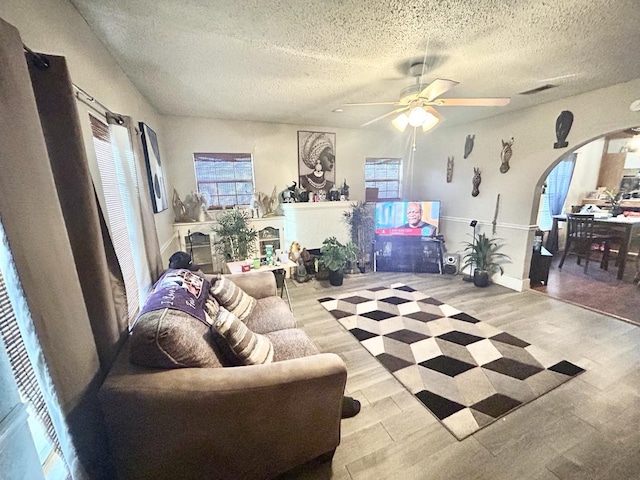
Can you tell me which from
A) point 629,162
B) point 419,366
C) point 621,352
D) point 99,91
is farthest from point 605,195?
point 99,91

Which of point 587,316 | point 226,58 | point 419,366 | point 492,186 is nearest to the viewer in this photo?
point 226,58

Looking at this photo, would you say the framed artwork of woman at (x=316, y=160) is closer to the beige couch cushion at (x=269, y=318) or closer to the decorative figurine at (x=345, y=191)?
the decorative figurine at (x=345, y=191)

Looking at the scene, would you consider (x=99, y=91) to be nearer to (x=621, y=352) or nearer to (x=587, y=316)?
(x=621, y=352)

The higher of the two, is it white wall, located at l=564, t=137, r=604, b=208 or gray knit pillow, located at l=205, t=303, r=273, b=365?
white wall, located at l=564, t=137, r=604, b=208

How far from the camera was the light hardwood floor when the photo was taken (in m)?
1.36

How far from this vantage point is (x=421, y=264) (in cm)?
451

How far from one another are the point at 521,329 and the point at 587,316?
0.90 metres

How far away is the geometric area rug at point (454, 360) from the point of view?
1.75 meters

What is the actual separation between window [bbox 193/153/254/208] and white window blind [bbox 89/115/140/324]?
2.18 meters

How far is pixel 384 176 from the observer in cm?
509

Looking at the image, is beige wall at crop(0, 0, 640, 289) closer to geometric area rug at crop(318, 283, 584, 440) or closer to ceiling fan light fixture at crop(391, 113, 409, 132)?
geometric area rug at crop(318, 283, 584, 440)

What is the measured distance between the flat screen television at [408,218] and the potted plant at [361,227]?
20 cm

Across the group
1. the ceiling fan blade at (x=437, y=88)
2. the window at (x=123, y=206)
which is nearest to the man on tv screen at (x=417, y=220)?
the ceiling fan blade at (x=437, y=88)

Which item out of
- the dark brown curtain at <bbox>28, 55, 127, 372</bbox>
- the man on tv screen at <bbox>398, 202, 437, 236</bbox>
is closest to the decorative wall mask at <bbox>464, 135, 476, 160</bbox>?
the man on tv screen at <bbox>398, 202, 437, 236</bbox>
